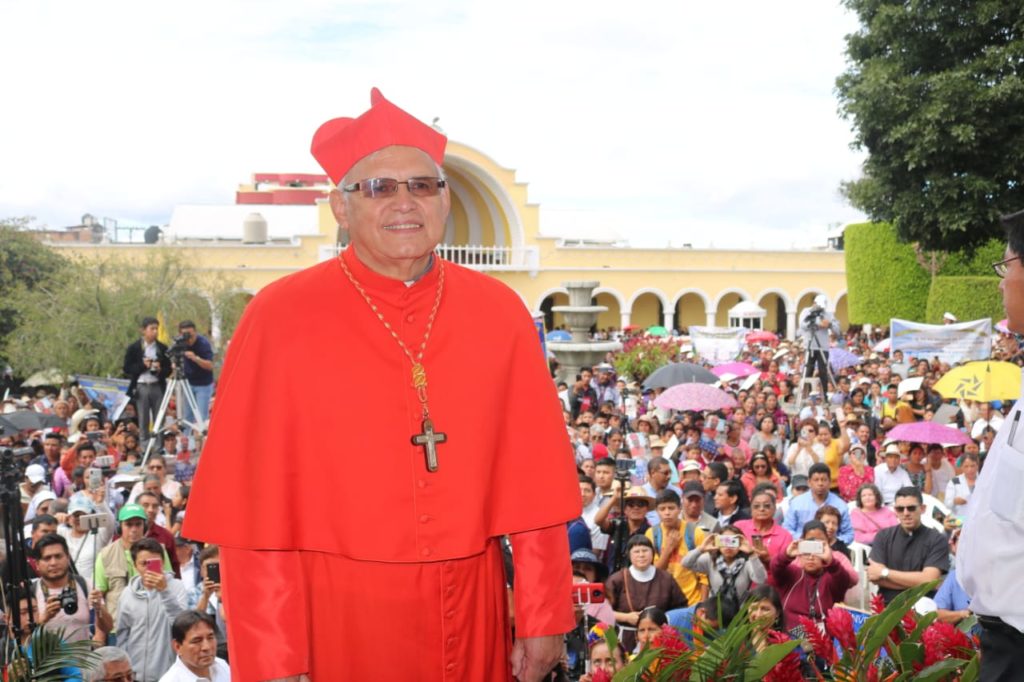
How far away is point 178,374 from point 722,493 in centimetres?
649

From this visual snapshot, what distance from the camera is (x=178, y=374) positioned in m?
12.1

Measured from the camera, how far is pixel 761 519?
706cm

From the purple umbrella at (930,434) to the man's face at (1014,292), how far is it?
7594 millimetres

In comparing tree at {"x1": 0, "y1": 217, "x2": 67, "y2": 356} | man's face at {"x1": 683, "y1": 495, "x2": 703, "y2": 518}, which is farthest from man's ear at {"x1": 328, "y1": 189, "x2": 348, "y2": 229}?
tree at {"x1": 0, "y1": 217, "x2": 67, "y2": 356}

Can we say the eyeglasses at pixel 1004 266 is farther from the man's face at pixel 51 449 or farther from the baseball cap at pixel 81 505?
the man's face at pixel 51 449

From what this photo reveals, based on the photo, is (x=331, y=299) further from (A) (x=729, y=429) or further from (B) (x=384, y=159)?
(A) (x=729, y=429)

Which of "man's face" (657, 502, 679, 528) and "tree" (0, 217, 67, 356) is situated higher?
"tree" (0, 217, 67, 356)

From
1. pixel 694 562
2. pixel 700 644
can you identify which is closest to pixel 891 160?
pixel 694 562

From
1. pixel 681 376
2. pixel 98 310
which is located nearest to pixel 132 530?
pixel 681 376

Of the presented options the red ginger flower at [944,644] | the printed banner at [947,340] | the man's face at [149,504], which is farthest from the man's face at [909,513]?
the printed banner at [947,340]

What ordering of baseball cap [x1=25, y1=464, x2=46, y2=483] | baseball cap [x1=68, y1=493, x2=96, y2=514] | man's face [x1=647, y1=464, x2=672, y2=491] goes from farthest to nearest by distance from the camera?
baseball cap [x1=25, y1=464, x2=46, y2=483], man's face [x1=647, y1=464, x2=672, y2=491], baseball cap [x1=68, y1=493, x2=96, y2=514]

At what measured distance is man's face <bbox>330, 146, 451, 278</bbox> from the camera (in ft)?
9.16

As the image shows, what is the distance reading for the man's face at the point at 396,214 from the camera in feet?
9.16

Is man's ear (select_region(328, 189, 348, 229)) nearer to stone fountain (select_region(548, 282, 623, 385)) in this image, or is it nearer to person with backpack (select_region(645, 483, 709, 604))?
person with backpack (select_region(645, 483, 709, 604))
